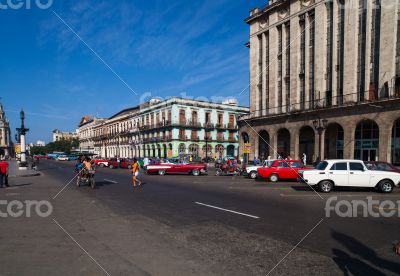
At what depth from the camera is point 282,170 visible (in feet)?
62.1

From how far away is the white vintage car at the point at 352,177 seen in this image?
13219 millimetres

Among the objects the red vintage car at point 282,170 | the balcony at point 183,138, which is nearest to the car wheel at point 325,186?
the red vintage car at point 282,170

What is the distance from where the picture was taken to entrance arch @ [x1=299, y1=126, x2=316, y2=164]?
3134 centimetres

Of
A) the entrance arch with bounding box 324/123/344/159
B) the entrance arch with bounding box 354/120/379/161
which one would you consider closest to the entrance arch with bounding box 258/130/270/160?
the entrance arch with bounding box 324/123/344/159

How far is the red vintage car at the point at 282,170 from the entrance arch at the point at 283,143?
15723 millimetres

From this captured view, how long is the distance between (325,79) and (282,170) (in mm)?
15393

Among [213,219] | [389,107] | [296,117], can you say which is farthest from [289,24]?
[213,219]

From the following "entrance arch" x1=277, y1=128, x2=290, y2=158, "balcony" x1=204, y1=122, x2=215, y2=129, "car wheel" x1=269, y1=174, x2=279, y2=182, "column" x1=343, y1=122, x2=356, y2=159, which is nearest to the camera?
"car wheel" x1=269, y1=174, x2=279, y2=182

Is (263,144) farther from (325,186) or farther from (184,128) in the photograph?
(184,128)

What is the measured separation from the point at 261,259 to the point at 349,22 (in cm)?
2853

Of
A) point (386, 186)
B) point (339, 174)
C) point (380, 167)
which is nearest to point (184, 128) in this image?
point (380, 167)

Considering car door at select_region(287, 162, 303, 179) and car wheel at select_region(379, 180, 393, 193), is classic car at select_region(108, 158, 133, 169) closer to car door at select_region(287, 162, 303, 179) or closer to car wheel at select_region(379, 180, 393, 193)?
car door at select_region(287, 162, 303, 179)

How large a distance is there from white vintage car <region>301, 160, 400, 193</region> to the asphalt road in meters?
3.84

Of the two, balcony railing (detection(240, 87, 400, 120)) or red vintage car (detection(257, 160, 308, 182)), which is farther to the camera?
balcony railing (detection(240, 87, 400, 120))
